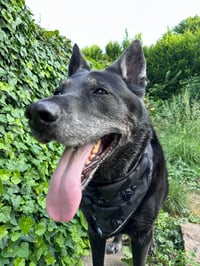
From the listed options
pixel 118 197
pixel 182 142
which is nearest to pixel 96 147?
pixel 118 197

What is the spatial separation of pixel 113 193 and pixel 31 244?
732 mm

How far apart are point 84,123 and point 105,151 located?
10.8 inches

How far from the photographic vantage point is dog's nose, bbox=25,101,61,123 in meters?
1.46

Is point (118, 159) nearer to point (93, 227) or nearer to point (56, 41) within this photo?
point (93, 227)

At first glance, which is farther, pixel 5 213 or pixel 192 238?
pixel 192 238

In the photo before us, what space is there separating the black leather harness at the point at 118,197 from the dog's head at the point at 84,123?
0.25 meters

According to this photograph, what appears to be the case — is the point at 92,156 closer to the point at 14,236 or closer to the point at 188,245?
the point at 14,236

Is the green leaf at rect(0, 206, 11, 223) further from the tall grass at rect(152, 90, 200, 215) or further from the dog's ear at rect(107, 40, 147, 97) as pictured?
the tall grass at rect(152, 90, 200, 215)

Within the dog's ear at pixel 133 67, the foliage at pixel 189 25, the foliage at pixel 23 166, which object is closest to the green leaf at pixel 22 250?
the foliage at pixel 23 166

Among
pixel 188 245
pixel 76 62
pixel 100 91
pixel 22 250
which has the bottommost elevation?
pixel 188 245

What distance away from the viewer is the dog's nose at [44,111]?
57.4 inches

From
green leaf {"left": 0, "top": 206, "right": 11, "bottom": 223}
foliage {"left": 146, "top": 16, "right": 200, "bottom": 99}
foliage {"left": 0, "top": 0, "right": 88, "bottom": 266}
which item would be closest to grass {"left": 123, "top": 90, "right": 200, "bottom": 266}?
foliage {"left": 0, "top": 0, "right": 88, "bottom": 266}

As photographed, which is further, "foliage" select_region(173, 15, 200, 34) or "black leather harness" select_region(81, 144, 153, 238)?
"foliage" select_region(173, 15, 200, 34)

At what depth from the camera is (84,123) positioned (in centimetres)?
170
